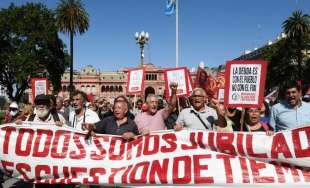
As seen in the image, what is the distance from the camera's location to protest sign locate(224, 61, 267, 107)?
6.62 meters

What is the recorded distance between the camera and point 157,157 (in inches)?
242

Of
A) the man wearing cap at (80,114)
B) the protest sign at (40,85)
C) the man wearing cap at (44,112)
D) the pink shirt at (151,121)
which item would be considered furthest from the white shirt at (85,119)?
the protest sign at (40,85)

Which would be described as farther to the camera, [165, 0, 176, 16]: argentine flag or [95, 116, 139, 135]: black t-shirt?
[165, 0, 176, 16]: argentine flag

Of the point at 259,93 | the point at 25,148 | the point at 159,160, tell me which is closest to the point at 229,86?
the point at 259,93

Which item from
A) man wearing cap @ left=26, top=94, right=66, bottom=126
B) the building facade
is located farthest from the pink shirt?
the building facade

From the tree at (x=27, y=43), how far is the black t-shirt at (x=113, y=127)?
45.5 m

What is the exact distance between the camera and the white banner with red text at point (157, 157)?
5797 millimetres

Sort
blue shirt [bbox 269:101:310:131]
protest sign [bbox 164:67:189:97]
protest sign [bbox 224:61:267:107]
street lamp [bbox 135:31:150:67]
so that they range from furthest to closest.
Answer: street lamp [bbox 135:31:150:67], protest sign [bbox 164:67:189:97], protest sign [bbox 224:61:267:107], blue shirt [bbox 269:101:310:131]

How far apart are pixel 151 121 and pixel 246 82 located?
1470 millimetres

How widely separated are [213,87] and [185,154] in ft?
19.4

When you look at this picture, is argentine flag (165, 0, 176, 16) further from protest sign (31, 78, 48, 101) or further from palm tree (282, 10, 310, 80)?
palm tree (282, 10, 310, 80)

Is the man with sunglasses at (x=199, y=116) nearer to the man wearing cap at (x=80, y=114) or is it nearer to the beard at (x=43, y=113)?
the man wearing cap at (x=80, y=114)

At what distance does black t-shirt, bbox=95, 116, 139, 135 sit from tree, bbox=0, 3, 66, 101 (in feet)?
149

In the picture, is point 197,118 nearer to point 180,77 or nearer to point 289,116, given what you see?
point 289,116
